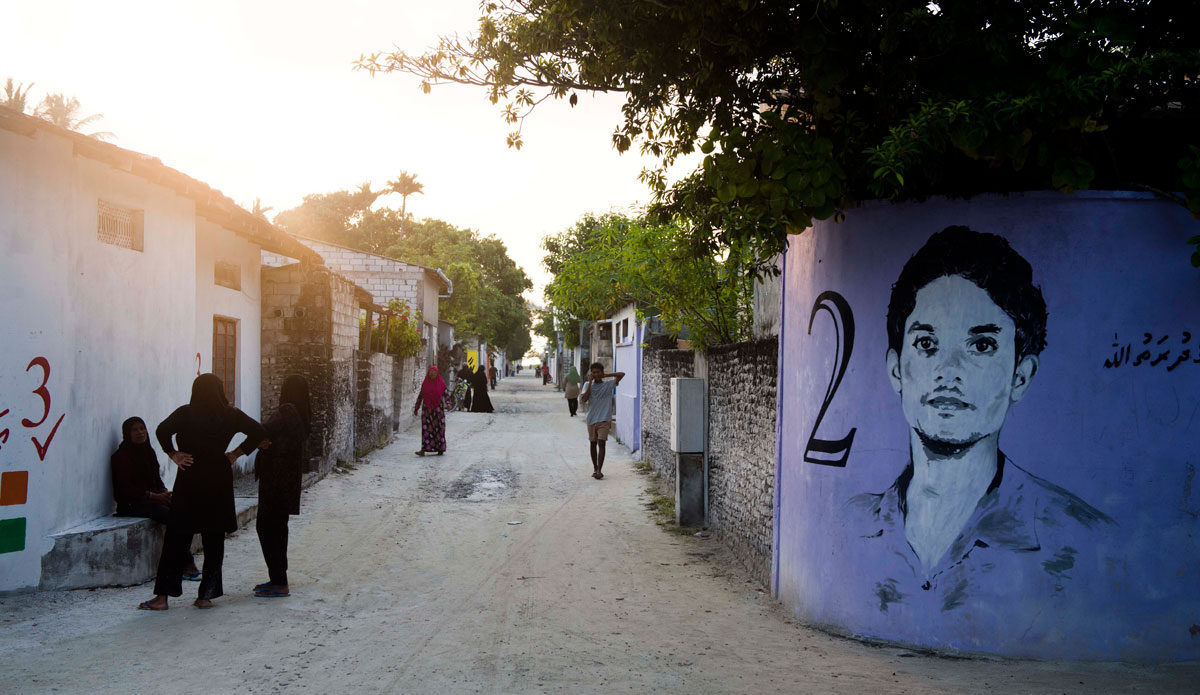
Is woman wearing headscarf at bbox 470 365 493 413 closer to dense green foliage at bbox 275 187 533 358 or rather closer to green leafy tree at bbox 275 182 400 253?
dense green foliage at bbox 275 187 533 358

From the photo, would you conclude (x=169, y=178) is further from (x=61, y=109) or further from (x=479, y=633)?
(x=61, y=109)

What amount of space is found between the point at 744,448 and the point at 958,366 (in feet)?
10.1

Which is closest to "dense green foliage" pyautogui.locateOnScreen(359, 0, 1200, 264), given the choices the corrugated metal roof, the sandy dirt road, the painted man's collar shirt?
→ the painted man's collar shirt

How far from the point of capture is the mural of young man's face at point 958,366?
17.0 ft

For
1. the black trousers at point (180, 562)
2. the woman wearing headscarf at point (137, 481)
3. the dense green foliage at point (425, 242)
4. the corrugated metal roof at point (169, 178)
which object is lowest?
the black trousers at point (180, 562)

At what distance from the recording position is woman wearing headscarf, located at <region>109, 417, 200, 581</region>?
7.04m

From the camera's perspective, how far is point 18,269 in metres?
6.05

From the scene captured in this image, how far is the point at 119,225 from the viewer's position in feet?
24.5

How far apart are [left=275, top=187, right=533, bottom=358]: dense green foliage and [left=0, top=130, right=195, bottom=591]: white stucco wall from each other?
38.9 m

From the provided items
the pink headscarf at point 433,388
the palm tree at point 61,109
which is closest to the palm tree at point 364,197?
the palm tree at point 61,109

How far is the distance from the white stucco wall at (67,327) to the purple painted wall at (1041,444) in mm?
5824

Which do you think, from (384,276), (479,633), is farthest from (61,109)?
(479,633)

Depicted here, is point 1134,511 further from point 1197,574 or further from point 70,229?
point 70,229

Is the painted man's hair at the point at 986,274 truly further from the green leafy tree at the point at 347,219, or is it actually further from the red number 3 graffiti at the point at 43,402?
the green leafy tree at the point at 347,219
